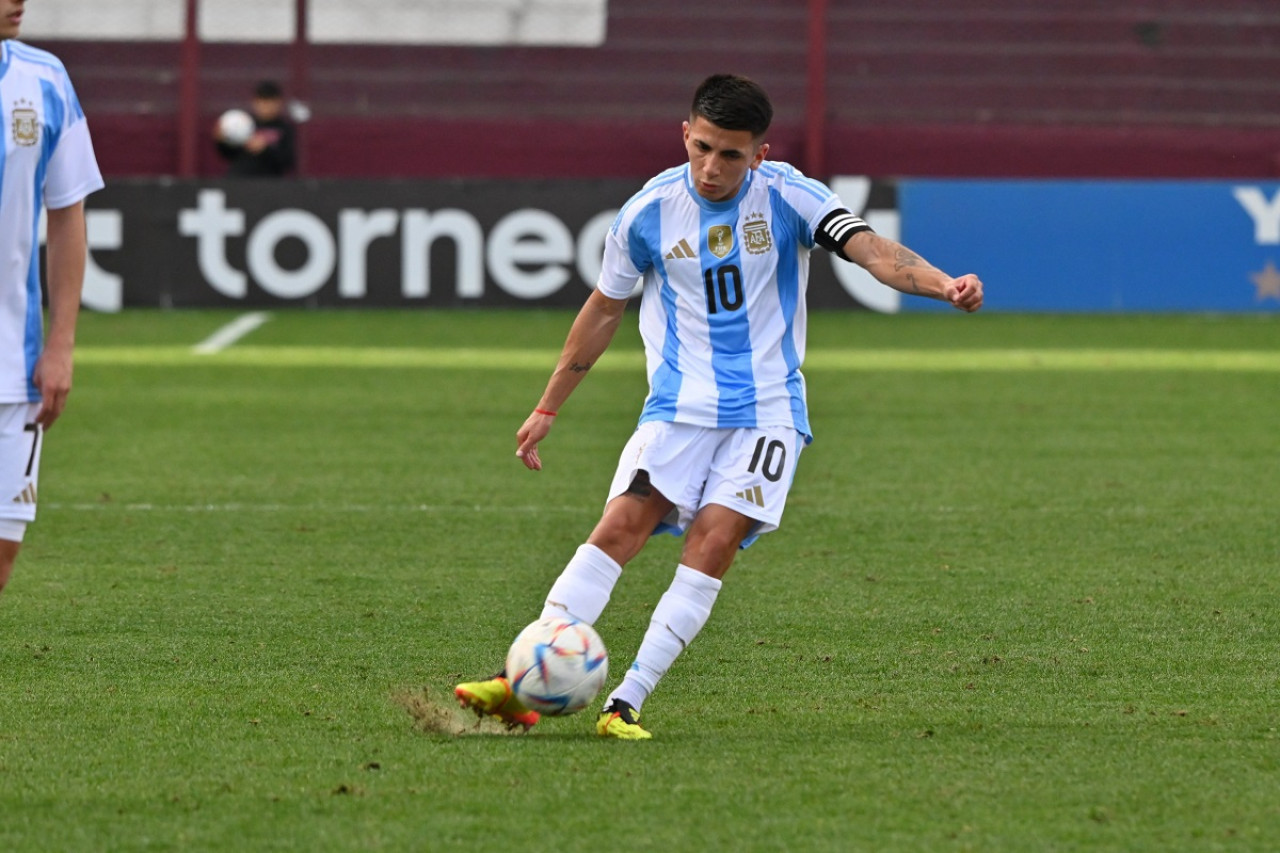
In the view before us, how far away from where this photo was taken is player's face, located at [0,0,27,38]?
378 centimetres

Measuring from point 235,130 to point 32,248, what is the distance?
15.3 m

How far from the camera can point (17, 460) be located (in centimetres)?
401

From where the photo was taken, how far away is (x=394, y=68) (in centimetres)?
2192

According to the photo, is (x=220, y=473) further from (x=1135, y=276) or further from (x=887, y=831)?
(x=1135, y=276)

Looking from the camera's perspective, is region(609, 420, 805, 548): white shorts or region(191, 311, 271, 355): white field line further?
region(191, 311, 271, 355): white field line

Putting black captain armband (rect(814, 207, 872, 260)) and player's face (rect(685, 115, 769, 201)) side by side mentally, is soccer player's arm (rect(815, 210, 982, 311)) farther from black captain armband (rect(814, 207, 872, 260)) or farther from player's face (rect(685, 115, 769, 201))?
player's face (rect(685, 115, 769, 201))

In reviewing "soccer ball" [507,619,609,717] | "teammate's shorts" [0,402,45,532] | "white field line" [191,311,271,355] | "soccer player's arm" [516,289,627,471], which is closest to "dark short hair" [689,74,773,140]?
"soccer player's arm" [516,289,627,471]

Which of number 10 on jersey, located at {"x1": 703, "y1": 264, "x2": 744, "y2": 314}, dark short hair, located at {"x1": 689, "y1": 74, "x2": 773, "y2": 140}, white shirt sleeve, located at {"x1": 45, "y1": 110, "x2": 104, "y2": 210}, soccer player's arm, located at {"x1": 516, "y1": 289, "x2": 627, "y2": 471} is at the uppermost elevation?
dark short hair, located at {"x1": 689, "y1": 74, "x2": 773, "y2": 140}

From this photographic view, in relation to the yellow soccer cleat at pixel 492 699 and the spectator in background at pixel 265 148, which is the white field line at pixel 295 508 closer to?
the yellow soccer cleat at pixel 492 699

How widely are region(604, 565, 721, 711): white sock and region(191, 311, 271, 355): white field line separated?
1077 centimetres

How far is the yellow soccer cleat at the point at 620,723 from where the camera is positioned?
4598mm

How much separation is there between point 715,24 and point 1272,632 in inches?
667

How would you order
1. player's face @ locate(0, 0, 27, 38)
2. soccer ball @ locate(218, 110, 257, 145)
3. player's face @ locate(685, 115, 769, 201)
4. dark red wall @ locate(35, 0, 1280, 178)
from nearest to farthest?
player's face @ locate(0, 0, 27, 38)
player's face @ locate(685, 115, 769, 201)
soccer ball @ locate(218, 110, 257, 145)
dark red wall @ locate(35, 0, 1280, 178)

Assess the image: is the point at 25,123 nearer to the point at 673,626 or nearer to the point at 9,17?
the point at 9,17
